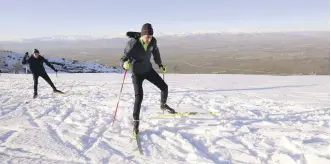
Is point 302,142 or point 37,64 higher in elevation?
point 37,64

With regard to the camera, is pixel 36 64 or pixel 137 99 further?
pixel 36 64

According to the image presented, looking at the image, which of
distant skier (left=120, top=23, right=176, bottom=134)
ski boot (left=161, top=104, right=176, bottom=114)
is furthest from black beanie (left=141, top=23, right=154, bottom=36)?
ski boot (left=161, top=104, right=176, bottom=114)

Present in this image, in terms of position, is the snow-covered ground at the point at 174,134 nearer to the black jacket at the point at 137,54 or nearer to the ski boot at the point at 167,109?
the ski boot at the point at 167,109

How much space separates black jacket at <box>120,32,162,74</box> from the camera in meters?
6.22

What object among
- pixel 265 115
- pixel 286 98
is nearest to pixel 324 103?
pixel 286 98

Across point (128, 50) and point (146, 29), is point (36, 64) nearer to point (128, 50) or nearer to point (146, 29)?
point (128, 50)

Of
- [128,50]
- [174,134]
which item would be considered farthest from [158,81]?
[174,134]

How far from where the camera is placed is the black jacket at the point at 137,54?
622 centimetres

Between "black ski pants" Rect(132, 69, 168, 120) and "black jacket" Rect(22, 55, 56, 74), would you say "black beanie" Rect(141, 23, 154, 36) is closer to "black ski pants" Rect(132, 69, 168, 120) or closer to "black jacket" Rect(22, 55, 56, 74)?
"black ski pants" Rect(132, 69, 168, 120)

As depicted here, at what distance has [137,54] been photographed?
252 inches

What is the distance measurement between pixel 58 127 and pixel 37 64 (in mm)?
6360

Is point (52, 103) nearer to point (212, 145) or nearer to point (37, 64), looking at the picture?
point (37, 64)

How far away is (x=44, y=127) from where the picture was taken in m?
6.84

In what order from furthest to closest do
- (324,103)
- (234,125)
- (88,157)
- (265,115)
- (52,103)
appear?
(52,103) → (324,103) → (265,115) → (234,125) → (88,157)
